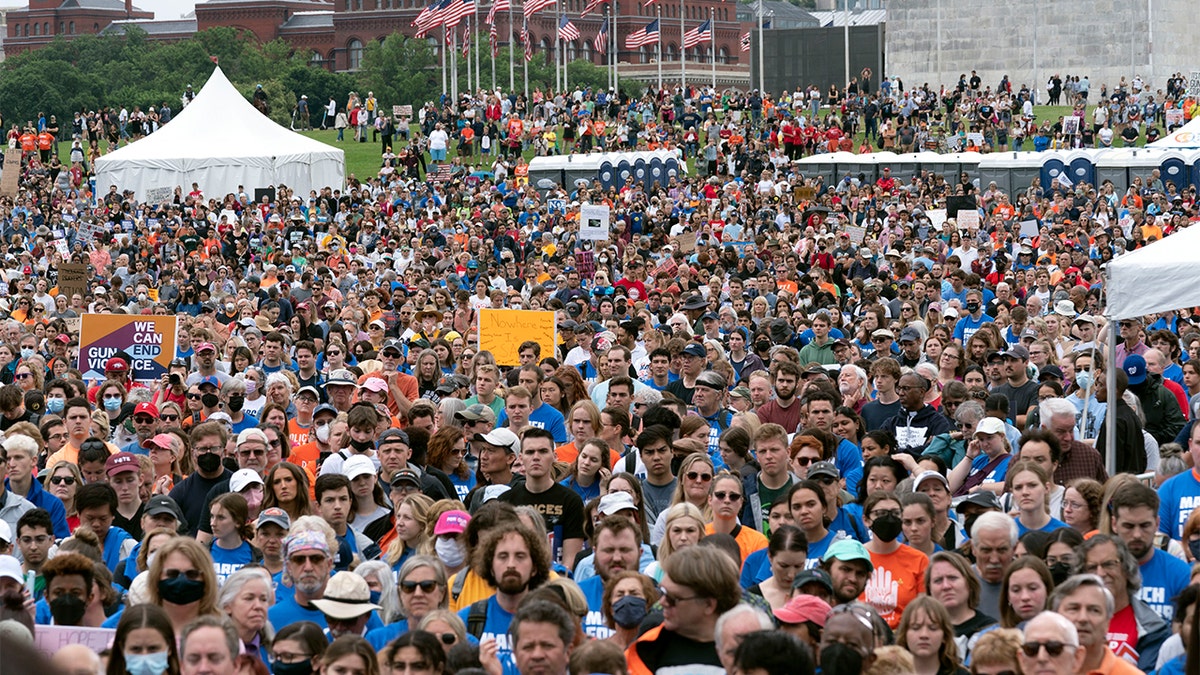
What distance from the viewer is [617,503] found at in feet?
28.0

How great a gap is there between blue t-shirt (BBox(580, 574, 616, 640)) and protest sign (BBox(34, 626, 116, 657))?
183 centimetres

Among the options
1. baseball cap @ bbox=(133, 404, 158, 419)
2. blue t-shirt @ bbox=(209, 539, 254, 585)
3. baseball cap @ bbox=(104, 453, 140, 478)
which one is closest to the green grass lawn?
baseball cap @ bbox=(133, 404, 158, 419)

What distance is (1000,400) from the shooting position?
35.8 feet

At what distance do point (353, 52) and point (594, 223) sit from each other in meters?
91.7

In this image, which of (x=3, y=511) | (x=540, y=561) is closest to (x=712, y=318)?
(x=3, y=511)

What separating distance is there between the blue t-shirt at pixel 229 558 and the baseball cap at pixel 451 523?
1038 millimetres

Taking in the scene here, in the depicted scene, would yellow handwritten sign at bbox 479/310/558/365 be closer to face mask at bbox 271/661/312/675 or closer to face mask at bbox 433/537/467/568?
face mask at bbox 433/537/467/568

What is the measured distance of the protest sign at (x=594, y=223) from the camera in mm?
25031

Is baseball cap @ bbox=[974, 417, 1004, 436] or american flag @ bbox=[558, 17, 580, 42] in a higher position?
american flag @ bbox=[558, 17, 580, 42]

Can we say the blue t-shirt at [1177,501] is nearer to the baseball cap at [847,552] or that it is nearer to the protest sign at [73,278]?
the baseball cap at [847,552]

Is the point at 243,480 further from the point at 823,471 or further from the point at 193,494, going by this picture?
the point at 823,471

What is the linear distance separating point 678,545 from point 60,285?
685 inches

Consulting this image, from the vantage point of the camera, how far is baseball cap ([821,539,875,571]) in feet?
23.7

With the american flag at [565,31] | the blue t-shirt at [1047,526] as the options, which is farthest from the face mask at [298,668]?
the american flag at [565,31]
